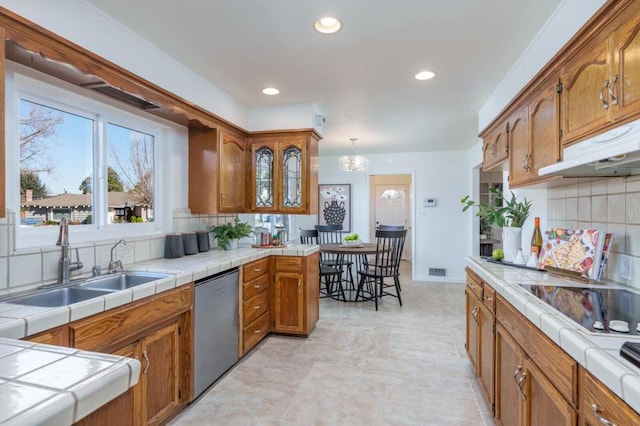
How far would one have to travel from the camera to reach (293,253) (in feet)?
10.4

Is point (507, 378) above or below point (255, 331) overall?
above

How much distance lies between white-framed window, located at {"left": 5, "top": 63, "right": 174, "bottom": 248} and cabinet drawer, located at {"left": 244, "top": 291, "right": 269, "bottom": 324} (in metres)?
0.99

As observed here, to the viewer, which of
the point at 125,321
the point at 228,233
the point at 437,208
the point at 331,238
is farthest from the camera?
the point at 331,238

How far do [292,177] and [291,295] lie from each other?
1210mm

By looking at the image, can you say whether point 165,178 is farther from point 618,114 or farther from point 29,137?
point 618,114

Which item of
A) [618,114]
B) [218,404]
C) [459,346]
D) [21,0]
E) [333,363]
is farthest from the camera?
[459,346]

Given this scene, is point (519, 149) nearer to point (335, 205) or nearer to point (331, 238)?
point (331, 238)

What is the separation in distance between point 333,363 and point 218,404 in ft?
3.20

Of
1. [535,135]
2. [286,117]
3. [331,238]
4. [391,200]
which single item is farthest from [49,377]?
[391,200]

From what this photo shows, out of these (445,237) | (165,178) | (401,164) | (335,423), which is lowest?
(335,423)

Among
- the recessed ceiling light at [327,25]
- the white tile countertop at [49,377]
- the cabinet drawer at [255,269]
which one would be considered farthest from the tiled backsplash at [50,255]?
the recessed ceiling light at [327,25]

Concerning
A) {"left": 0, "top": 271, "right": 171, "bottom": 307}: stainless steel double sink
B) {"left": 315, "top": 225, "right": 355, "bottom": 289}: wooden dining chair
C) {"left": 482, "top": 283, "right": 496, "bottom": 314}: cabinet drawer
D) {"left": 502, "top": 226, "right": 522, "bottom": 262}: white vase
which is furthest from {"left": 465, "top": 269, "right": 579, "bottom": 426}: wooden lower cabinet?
{"left": 315, "top": 225, "right": 355, "bottom": 289}: wooden dining chair

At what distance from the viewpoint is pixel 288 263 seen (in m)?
3.18

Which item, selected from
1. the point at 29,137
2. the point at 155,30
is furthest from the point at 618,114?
the point at 29,137
